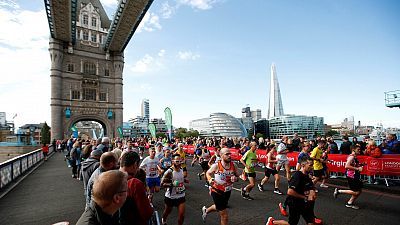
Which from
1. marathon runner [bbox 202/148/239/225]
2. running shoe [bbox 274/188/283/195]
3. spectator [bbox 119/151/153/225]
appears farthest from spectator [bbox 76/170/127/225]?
running shoe [bbox 274/188/283/195]

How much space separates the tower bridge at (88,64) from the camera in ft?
131

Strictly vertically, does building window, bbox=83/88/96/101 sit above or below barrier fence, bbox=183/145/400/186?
above

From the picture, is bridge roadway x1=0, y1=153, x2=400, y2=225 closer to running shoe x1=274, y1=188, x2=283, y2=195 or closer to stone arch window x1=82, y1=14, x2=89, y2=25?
running shoe x1=274, y1=188, x2=283, y2=195

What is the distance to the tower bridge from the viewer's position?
3978 centimetres

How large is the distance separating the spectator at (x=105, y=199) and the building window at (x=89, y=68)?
5084 centimetres

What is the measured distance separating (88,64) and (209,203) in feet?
158

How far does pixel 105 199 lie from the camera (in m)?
1.79

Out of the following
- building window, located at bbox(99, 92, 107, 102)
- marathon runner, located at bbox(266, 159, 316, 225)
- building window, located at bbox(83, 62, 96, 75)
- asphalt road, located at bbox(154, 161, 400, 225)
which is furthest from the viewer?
building window, located at bbox(99, 92, 107, 102)

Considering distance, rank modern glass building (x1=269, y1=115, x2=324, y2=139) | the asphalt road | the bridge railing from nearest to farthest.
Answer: the asphalt road → the bridge railing → modern glass building (x1=269, y1=115, x2=324, y2=139)

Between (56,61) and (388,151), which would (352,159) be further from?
(56,61)

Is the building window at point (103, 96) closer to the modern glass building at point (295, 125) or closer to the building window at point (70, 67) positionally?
the building window at point (70, 67)

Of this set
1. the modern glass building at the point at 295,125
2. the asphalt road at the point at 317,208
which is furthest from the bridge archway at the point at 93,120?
the modern glass building at the point at 295,125

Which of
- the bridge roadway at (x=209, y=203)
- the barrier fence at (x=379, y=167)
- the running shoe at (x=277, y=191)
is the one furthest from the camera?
the barrier fence at (x=379, y=167)

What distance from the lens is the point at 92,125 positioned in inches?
5871
